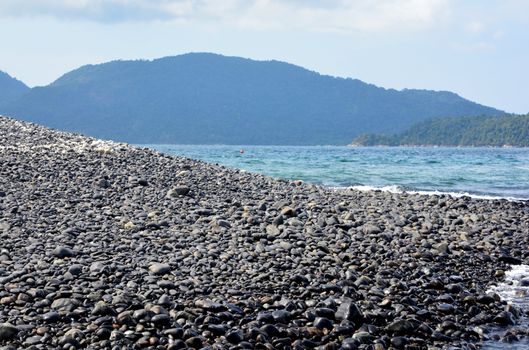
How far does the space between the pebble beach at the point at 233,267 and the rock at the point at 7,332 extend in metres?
0.02

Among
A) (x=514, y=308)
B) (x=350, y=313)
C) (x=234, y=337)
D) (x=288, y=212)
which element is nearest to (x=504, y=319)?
(x=514, y=308)

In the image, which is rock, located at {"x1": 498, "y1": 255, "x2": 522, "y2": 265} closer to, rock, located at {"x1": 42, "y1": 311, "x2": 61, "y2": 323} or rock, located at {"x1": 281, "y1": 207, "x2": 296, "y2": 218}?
rock, located at {"x1": 281, "y1": 207, "x2": 296, "y2": 218}

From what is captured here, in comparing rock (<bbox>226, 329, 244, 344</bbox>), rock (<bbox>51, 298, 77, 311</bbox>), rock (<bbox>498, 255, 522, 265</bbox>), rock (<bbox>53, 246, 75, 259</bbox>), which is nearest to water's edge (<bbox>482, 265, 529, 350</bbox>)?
rock (<bbox>498, 255, 522, 265</bbox>)

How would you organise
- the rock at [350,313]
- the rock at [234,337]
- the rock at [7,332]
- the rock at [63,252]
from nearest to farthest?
1. the rock at [7,332]
2. the rock at [234,337]
3. the rock at [350,313]
4. the rock at [63,252]

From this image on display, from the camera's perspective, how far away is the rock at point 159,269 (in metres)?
9.89

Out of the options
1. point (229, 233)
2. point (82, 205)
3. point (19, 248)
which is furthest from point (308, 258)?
point (82, 205)

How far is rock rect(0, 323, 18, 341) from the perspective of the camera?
750cm

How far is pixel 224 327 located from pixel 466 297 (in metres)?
3.95

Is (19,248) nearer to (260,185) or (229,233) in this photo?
(229,233)

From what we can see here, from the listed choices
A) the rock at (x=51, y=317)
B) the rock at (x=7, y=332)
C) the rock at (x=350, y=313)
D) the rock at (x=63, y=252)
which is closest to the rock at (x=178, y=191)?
the rock at (x=63, y=252)

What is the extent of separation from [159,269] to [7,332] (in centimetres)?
275

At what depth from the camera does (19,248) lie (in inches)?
426

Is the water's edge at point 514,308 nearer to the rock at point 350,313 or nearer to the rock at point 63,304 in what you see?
the rock at point 350,313

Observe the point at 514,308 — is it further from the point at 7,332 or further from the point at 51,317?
the point at 7,332
